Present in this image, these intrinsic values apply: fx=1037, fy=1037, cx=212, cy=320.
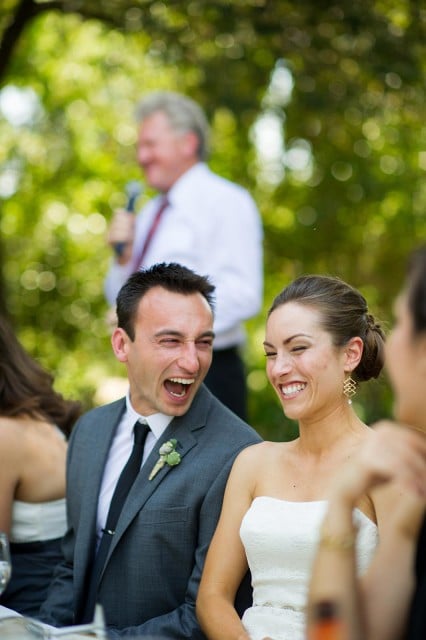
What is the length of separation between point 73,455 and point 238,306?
1.67m

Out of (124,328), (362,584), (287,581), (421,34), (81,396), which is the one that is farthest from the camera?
(81,396)

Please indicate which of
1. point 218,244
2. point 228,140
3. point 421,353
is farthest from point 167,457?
point 228,140

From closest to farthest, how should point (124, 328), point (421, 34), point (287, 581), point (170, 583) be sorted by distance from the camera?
point (287, 581), point (170, 583), point (124, 328), point (421, 34)

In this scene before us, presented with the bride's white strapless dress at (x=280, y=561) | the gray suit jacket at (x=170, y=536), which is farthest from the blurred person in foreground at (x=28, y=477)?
the bride's white strapless dress at (x=280, y=561)

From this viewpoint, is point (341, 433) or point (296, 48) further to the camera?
point (296, 48)

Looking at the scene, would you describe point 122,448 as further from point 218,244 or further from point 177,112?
point 177,112

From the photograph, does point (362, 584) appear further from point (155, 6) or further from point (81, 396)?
point (81, 396)

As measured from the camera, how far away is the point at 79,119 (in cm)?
1273

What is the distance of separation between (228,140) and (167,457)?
899cm

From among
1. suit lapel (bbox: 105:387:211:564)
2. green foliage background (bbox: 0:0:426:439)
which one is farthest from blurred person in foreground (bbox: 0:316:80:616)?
green foliage background (bbox: 0:0:426:439)

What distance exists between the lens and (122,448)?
397 centimetres

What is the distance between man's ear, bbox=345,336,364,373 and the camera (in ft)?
10.9

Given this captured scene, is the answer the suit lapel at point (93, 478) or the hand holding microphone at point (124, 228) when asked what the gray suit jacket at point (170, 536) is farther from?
the hand holding microphone at point (124, 228)

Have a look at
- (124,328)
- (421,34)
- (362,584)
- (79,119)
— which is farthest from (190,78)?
(362,584)
